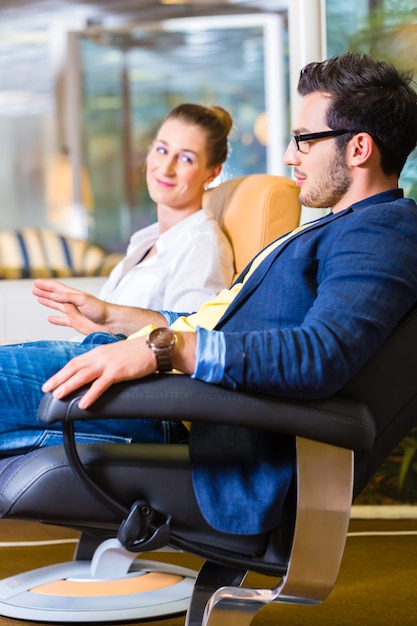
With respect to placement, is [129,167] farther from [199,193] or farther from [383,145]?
[383,145]

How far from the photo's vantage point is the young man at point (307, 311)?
1.24 m

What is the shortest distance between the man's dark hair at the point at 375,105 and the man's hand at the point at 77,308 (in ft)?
2.36

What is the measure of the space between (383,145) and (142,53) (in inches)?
136

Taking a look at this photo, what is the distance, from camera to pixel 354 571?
2385 mm

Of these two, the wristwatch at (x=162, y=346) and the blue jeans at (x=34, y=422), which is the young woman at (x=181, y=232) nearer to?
the blue jeans at (x=34, y=422)

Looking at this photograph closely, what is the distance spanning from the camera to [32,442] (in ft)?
4.94

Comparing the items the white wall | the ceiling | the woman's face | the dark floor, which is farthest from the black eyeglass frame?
the ceiling

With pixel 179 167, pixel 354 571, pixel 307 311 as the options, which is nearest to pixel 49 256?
pixel 179 167

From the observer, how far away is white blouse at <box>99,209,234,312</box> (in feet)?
7.38

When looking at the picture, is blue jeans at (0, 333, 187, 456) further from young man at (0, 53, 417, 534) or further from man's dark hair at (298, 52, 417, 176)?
man's dark hair at (298, 52, 417, 176)

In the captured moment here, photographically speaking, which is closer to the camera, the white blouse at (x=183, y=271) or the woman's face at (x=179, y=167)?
the white blouse at (x=183, y=271)

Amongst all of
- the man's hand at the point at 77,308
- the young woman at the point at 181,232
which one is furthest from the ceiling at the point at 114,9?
the man's hand at the point at 77,308

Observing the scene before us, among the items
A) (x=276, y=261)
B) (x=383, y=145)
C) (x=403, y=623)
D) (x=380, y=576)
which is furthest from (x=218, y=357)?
(x=380, y=576)

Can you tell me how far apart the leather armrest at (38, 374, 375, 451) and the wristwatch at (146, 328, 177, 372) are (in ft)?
0.09
